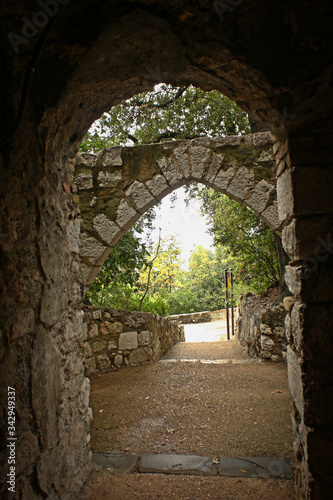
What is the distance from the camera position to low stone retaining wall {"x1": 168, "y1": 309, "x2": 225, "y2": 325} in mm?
12234

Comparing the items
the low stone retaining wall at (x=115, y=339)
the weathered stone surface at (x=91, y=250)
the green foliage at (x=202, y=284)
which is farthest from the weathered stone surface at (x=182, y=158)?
the green foliage at (x=202, y=284)

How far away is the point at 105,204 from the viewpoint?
3.11 meters

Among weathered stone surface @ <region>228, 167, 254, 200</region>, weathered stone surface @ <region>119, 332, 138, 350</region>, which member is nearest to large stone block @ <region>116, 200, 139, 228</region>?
weathered stone surface @ <region>228, 167, 254, 200</region>

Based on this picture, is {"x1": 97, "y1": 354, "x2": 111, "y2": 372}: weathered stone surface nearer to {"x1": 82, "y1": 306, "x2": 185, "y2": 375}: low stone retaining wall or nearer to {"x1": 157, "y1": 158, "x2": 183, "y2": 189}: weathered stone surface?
{"x1": 82, "y1": 306, "x2": 185, "y2": 375}: low stone retaining wall

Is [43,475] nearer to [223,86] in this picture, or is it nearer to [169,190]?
Result: [223,86]

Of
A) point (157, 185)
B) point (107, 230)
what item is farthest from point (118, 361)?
point (157, 185)

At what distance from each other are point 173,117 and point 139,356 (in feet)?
15.4

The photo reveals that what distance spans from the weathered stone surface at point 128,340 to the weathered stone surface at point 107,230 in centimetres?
157

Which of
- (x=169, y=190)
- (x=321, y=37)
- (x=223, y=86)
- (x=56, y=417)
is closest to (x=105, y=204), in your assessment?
(x=169, y=190)

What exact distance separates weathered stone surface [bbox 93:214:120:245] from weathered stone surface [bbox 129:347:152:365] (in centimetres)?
179

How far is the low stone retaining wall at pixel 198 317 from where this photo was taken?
40.1ft

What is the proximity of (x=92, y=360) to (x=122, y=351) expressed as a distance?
41 centimetres

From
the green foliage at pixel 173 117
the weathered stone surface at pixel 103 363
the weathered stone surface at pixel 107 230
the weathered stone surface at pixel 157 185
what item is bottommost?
the weathered stone surface at pixel 103 363

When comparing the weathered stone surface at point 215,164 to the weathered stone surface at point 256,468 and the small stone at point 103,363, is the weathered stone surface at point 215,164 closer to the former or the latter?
the weathered stone surface at point 256,468
